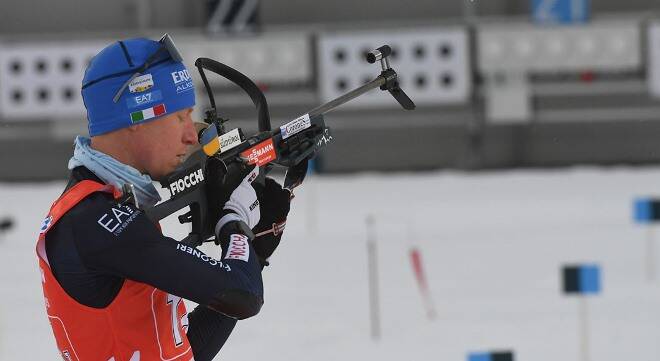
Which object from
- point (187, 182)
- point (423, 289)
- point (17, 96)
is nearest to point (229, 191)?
point (187, 182)

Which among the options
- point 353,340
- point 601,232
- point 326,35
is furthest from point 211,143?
point 326,35

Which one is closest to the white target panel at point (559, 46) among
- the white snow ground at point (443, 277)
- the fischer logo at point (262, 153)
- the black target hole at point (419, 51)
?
the black target hole at point (419, 51)

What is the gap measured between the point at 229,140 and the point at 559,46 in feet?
35.8

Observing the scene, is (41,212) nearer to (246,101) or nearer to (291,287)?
(246,101)

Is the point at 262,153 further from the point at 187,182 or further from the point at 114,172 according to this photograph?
the point at 114,172

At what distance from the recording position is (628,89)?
45.3 feet

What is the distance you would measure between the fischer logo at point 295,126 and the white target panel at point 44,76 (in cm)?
1101

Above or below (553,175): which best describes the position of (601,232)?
above

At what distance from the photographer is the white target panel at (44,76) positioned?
13.2m

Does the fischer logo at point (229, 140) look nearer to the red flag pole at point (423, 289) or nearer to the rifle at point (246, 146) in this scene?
the rifle at point (246, 146)

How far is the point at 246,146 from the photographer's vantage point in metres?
2.34

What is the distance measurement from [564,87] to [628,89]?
792 millimetres

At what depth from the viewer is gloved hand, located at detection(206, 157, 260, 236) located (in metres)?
2.18

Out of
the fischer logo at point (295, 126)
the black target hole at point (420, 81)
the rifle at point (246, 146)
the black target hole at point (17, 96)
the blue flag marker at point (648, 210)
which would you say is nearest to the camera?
the rifle at point (246, 146)
